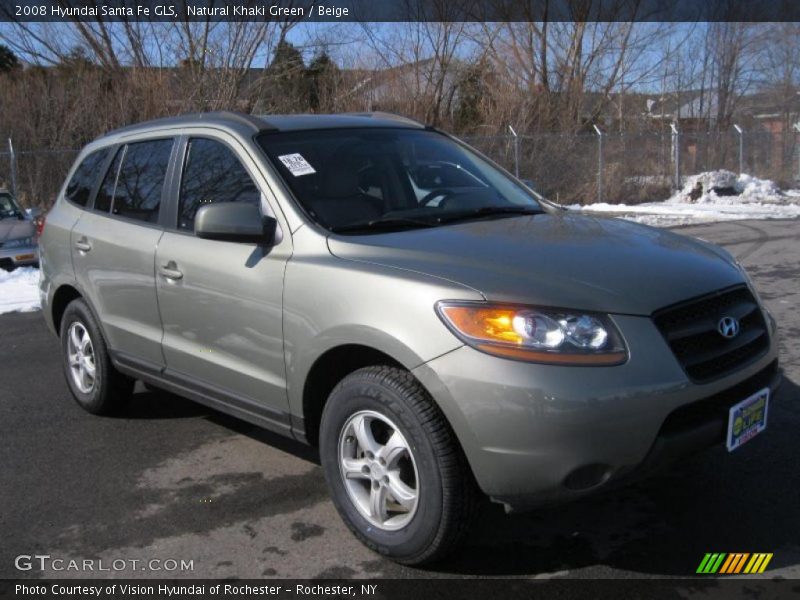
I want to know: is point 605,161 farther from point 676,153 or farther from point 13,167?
point 13,167

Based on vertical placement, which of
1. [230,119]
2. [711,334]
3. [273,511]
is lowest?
[273,511]

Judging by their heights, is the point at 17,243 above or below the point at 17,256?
above

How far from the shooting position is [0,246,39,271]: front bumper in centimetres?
1159

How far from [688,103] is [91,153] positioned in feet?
107

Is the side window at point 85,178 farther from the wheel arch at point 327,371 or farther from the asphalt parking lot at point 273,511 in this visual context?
the wheel arch at point 327,371

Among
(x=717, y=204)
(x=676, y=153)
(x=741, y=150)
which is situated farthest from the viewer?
(x=741, y=150)

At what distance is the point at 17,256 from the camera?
1165 cm

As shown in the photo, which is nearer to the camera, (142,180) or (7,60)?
(142,180)

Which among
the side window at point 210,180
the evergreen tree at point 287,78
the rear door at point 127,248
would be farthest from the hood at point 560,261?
the evergreen tree at point 287,78

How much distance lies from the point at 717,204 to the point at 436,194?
19130mm

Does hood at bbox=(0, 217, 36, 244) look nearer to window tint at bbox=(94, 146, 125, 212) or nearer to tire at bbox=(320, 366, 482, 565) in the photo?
window tint at bbox=(94, 146, 125, 212)

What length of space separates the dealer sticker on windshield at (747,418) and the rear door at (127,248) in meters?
2.91

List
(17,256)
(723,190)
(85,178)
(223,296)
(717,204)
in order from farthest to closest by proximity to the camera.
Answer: (723,190), (717,204), (17,256), (85,178), (223,296)

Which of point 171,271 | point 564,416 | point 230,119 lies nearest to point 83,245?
point 171,271
